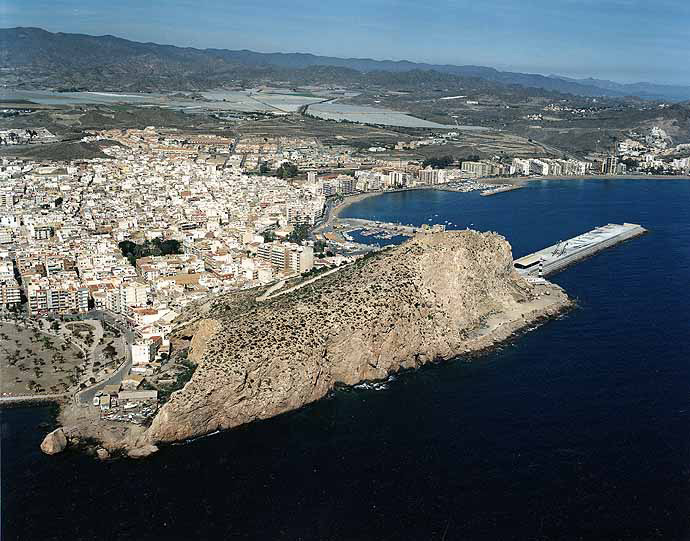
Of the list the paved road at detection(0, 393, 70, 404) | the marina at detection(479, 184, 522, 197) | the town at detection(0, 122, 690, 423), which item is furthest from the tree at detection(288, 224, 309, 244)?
the marina at detection(479, 184, 522, 197)

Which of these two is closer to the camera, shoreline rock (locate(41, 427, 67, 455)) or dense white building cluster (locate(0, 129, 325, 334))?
shoreline rock (locate(41, 427, 67, 455))

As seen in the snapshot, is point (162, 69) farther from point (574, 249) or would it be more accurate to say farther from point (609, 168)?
point (574, 249)

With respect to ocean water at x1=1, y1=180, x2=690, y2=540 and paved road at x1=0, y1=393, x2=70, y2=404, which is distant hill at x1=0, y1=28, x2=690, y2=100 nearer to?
paved road at x1=0, y1=393, x2=70, y2=404

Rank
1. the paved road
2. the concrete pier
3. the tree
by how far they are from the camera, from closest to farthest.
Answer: the paved road < the concrete pier < the tree

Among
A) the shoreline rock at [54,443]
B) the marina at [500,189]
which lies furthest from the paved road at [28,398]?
the marina at [500,189]

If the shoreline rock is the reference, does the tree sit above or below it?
above

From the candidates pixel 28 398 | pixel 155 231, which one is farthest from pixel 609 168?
pixel 28 398

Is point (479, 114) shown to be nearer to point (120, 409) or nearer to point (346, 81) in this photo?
point (346, 81)
